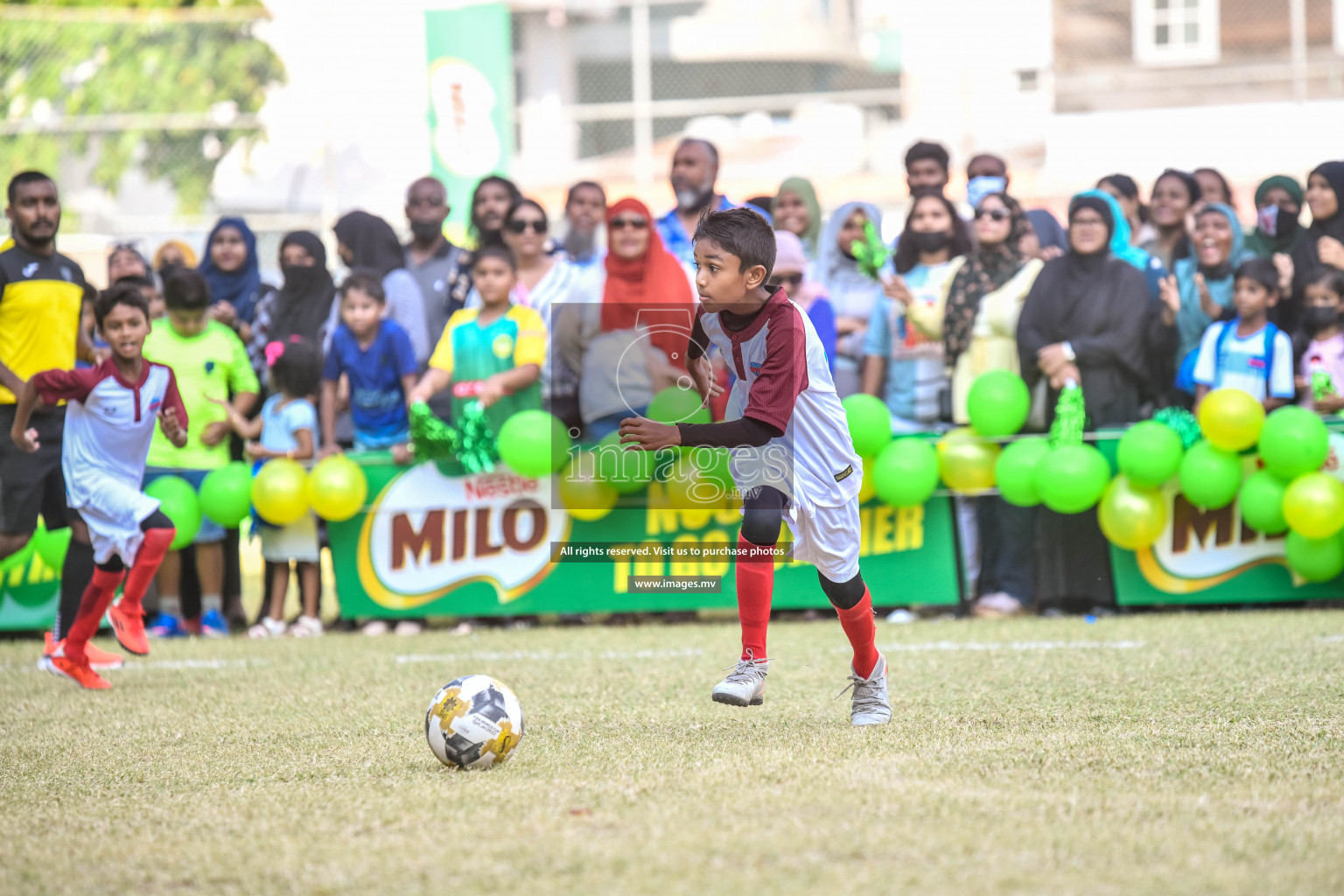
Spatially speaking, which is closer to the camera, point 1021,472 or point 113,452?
point 113,452

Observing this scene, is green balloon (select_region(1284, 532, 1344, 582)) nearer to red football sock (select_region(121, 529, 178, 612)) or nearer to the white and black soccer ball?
the white and black soccer ball

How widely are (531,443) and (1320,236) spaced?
5063 millimetres

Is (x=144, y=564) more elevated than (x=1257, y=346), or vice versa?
(x=1257, y=346)

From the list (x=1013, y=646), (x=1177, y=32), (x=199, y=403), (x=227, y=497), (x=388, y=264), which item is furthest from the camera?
(x=1177, y=32)

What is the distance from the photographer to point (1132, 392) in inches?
362

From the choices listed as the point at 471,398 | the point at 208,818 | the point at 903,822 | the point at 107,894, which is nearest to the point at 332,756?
the point at 208,818

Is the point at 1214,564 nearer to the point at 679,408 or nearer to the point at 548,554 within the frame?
the point at 679,408

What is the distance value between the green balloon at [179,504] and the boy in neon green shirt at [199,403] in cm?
29

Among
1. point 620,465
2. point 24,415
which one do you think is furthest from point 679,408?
point 24,415

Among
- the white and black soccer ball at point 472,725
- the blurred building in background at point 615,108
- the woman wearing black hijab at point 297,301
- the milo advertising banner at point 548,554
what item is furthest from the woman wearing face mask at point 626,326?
the blurred building in background at point 615,108

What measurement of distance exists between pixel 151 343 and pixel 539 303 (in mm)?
2525

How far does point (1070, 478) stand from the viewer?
8.58m

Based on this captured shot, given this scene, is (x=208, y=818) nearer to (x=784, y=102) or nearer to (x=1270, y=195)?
(x=1270, y=195)

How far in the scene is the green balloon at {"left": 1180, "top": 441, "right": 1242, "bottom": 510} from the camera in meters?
8.52
